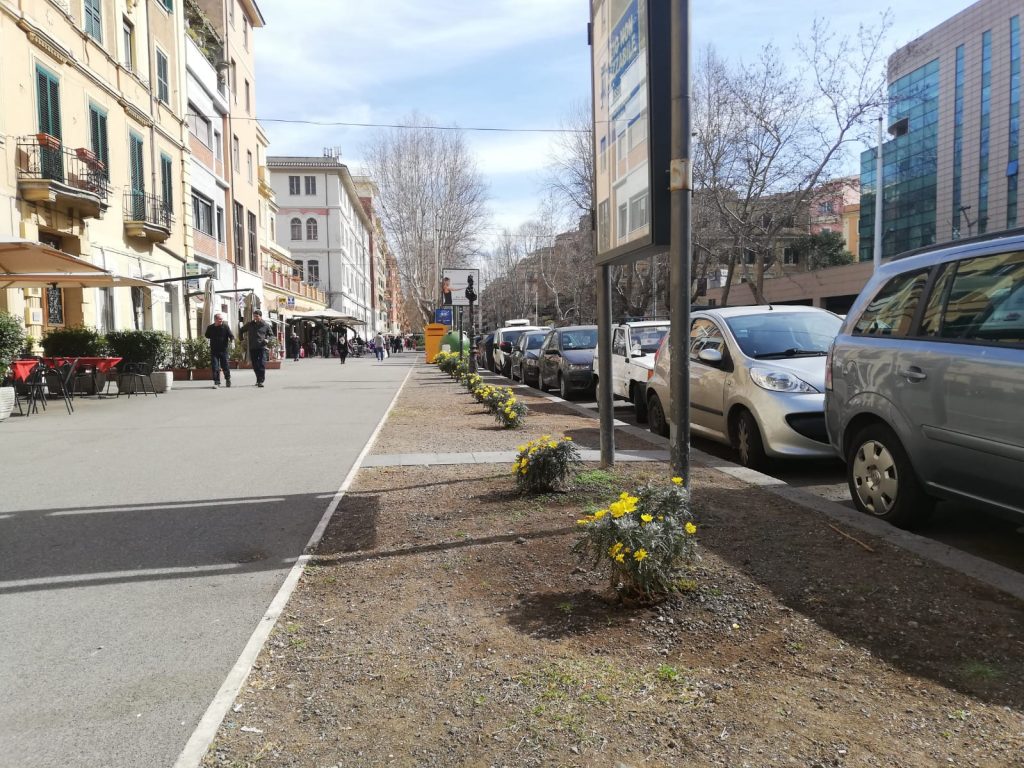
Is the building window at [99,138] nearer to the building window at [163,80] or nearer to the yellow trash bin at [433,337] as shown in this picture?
the building window at [163,80]

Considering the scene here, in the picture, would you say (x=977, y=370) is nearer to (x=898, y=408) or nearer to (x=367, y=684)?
(x=898, y=408)

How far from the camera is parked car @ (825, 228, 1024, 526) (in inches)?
160

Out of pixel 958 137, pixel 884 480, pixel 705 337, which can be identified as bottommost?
pixel 884 480

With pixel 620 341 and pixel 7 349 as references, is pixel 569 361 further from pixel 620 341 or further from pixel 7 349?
pixel 7 349

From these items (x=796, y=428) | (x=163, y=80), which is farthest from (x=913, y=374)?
(x=163, y=80)

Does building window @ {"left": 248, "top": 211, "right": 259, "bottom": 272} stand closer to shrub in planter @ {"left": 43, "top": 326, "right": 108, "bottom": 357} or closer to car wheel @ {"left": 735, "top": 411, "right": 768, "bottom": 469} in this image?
shrub in planter @ {"left": 43, "top": 326, "right": 108, "bottom": 357}

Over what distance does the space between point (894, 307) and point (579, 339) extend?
11.1 meters

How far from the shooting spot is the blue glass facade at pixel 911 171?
49844 millimetres

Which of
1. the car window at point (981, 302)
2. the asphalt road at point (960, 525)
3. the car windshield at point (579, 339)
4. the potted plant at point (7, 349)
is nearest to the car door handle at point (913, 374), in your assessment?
the car window at point (981, 302)

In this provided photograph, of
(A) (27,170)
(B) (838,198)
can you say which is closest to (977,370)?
(A) (27,170)

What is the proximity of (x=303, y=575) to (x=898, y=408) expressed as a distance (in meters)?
3.63

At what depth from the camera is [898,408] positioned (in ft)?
15.7

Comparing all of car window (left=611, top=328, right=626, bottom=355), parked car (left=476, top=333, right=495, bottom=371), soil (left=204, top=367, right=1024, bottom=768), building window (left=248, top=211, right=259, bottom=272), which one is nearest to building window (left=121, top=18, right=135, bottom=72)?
parked car (left=476, top=333, right=495, bottom=371)

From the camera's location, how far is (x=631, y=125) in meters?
5.23
